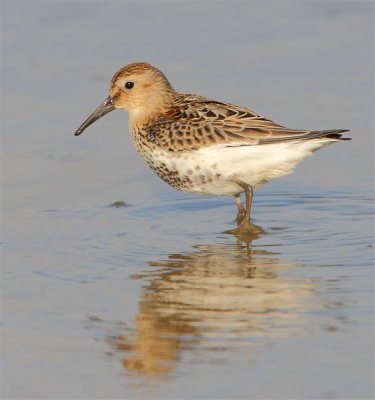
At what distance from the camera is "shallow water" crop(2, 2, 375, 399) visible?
22.7 feet

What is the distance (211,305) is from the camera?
7.99 meters

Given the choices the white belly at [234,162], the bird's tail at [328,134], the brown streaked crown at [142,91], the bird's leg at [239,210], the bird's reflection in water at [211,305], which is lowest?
the bird's reflection in water at [211,305]

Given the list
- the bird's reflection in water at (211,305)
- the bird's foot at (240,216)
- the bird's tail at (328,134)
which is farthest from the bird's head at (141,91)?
the bird's reflection in water at (211,305)

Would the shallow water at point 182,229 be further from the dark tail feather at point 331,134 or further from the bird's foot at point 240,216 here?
the dark tail feather at point 331,134

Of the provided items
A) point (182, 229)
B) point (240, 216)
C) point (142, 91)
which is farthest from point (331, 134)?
point (142, 91)

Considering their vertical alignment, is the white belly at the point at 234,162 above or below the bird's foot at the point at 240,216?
above

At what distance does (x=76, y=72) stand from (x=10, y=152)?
241cm

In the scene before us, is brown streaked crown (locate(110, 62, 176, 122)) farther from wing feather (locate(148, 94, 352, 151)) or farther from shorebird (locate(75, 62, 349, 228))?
wing feather (locate(148, 94, 352, 151))

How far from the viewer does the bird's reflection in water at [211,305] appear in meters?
7.22

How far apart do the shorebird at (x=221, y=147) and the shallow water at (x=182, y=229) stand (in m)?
0.41

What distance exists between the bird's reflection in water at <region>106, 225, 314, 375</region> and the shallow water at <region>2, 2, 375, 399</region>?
0.02 meters

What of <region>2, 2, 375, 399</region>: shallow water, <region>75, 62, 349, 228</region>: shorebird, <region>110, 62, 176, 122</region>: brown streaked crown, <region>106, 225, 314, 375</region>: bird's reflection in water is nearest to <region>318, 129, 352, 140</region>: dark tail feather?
<region>75, 62, 349, 228</region>: shorebird

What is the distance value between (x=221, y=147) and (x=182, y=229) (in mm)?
778

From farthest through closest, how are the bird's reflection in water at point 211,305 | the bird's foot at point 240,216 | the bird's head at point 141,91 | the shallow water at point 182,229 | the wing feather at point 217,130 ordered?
1. the bird's head at point 141,91
2. the bird's foot at point 240,216
3. the wing feather at point 217,130
4. the bird's reflection in water at point 211,305
5. the shallow water at point 182,229
